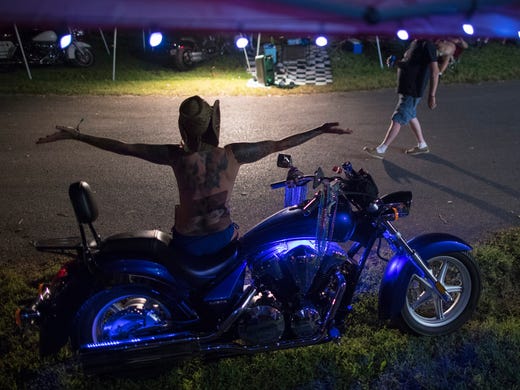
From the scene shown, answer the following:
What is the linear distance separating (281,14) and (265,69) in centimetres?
711

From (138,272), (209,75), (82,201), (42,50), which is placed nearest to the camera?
(82,201)

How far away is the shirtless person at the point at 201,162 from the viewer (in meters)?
2.78

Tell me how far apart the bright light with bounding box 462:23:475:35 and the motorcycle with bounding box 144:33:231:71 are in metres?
8.79

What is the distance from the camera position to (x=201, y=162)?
2.81m

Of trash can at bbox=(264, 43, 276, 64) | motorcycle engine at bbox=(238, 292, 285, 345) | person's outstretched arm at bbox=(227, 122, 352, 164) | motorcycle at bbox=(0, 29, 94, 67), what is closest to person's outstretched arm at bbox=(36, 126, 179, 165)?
person's outstretched arm at bbox=(227, 122, 352, 164)

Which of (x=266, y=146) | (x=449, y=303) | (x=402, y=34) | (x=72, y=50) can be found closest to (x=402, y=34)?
(x=402, y=34)

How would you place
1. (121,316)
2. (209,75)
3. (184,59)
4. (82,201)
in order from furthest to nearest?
(184,59)
(209,75)
(121,316)
(82,201)

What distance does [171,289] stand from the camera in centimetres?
280

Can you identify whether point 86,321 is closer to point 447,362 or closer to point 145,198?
point 447,362

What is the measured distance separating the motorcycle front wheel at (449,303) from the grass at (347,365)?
9 centimetres

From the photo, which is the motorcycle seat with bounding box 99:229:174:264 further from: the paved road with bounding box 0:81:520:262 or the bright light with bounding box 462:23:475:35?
the bright light with bounding box 462:23:475:35

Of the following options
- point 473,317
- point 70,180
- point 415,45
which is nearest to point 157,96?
point 70,180

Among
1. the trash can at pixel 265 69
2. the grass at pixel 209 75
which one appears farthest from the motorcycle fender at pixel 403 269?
the trash can at pixel 265 69

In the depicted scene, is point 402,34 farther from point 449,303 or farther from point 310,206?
point 449,303
